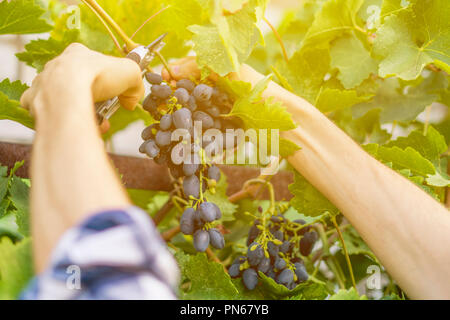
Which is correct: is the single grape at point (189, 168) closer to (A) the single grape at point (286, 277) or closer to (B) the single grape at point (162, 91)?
(B) the single grape at point (162, 91)

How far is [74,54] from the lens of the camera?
0.38m

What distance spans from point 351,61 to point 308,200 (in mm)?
263

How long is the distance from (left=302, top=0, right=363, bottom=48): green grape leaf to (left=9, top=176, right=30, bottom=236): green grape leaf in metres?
0.46

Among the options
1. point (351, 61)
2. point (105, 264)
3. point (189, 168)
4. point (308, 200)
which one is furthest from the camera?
point (351, 61)

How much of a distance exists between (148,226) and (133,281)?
34 mm

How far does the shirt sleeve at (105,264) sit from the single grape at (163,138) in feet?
0.73

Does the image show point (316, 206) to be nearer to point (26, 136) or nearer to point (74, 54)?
point (74, 54)

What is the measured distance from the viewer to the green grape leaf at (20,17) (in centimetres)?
53

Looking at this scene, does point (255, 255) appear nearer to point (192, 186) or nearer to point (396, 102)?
point (192, 186)

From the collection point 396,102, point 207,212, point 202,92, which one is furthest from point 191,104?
point 396,102

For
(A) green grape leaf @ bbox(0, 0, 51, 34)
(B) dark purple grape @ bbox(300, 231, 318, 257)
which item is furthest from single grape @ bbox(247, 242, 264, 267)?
(A) green grape leaf @ bbox(0, 0, 51, 34)

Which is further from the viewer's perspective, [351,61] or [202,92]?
[351,61]

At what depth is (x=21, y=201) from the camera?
0.51 metres
